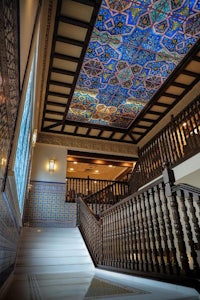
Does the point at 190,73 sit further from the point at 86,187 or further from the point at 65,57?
the point at 86,187

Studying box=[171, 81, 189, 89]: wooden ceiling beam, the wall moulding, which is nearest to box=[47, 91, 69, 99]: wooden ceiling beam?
the wall moulding

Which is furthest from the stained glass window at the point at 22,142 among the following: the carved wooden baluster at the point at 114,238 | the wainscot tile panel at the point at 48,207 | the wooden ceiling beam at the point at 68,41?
the wainscot tile panel at the point at 48,207

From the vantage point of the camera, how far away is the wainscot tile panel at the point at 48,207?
24.2 feet

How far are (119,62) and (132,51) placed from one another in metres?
0.46

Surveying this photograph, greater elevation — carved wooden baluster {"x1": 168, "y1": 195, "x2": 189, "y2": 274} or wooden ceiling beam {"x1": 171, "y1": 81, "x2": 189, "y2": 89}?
wooden ceiling beam {"x1": 171, "y1": 81, "x2": 189, "y2": 89}

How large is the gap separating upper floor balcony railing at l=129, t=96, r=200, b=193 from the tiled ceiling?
5.60ft

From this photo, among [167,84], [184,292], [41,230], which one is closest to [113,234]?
[184,292]

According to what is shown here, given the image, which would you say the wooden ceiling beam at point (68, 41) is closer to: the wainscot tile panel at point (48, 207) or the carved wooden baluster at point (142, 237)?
the carved wooden baluster at point (142, 237)

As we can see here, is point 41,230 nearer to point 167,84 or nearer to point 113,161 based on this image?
point 113,161

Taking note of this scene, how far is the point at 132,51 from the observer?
17.5ft

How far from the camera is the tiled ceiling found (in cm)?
445

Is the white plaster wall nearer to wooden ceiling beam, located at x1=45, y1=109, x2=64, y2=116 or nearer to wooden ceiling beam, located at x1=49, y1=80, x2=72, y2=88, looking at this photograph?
wooden ceiling beam, located at x1=45, y1=109, x2=64, y2=116

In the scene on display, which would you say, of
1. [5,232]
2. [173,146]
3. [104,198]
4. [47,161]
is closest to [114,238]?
[5,232]

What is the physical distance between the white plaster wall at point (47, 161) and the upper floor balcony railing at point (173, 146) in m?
3.32
